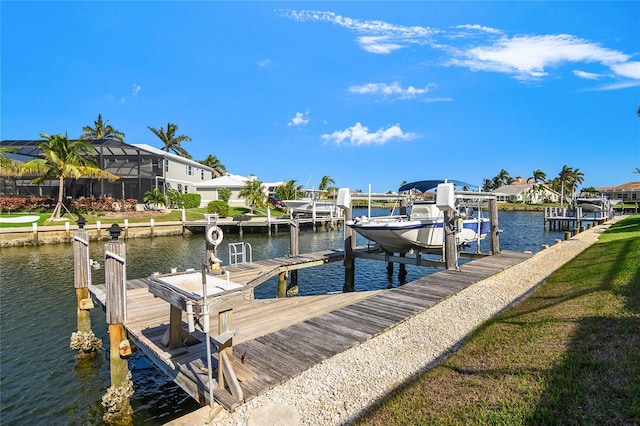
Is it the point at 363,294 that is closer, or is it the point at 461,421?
the point at 461,421

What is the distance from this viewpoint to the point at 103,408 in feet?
22.3

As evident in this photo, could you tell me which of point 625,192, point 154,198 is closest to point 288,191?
point 154,198

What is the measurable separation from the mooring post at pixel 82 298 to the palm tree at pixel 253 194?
37930 mm

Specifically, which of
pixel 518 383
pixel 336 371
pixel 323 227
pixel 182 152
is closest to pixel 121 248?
pixel 336 371

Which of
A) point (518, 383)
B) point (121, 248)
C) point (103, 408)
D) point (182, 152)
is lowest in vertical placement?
point (103, 408)

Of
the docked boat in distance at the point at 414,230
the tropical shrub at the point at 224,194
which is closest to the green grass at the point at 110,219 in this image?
the tropical shrub at the point at 224,194

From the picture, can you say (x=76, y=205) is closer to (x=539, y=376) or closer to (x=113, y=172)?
(x=113, y=172)

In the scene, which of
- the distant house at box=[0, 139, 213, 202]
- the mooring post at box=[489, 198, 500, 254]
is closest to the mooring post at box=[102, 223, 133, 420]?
the mooring post at box=[489, 198, 500, 254]

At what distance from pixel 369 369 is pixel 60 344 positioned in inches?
343

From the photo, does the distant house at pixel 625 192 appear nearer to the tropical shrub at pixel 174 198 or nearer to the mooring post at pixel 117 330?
the tropical shrub at pixel 174 198

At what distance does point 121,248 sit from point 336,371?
4430 millimetres

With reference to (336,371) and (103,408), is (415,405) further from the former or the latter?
(103,408)

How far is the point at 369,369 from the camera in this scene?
5.53m

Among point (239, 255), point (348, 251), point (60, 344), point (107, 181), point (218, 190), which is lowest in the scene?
point (60, 344)
